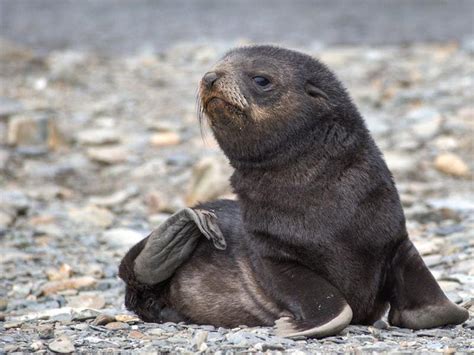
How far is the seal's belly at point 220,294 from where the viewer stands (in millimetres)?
4934

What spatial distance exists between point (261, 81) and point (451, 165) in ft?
15.1

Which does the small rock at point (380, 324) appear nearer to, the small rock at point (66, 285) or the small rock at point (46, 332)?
the small rock at point (46, 332)

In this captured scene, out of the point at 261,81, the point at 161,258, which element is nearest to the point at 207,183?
the point at 161,258

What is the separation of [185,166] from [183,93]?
10.8 feet

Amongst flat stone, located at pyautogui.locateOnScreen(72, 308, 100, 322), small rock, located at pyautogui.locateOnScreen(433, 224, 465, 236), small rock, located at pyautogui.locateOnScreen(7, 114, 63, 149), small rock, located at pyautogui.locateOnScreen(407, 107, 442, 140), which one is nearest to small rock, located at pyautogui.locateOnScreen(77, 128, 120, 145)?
small rock, located at pyautogui.locateOnScreen(7, 114, 63, 149)

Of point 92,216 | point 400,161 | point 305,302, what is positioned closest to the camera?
point 305,302

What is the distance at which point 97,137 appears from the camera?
10789 mm

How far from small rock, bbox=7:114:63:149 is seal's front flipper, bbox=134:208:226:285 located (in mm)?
5491

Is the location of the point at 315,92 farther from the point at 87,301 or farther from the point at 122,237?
the point at 122,237

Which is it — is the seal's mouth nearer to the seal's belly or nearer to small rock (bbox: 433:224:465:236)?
the seal's belly

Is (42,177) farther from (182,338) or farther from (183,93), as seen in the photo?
(182,338)

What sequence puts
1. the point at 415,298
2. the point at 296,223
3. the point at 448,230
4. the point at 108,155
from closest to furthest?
the point at 296,223 → the point at 415,298 → the point at 448,230 → the point at 108,155

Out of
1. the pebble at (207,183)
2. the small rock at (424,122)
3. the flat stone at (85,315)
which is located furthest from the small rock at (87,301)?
the small rock at (424,122)

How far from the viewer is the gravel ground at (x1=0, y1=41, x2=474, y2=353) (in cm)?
463
